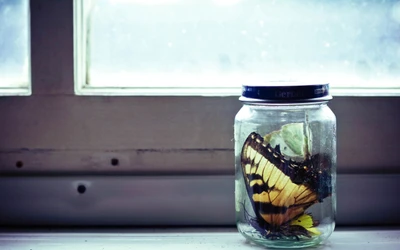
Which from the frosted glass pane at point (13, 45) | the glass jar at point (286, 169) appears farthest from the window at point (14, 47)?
the glass jar at point (286, 169)

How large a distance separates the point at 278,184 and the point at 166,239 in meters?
0.17

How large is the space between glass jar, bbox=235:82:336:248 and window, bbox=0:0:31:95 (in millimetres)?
337

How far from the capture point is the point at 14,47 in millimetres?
876

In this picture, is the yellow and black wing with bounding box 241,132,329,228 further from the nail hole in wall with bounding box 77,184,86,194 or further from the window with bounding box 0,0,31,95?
the window with bounding box 0,0,31,95

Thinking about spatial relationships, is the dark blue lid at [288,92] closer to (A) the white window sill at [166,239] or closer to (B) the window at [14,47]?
(A) the white window sill at [166,239]

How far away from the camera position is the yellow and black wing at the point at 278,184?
0.73 m

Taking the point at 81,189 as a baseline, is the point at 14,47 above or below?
above

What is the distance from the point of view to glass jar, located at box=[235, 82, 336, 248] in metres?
0.72

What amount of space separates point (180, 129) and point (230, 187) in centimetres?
11

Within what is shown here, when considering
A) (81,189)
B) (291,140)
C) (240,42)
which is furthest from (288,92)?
(81,189)

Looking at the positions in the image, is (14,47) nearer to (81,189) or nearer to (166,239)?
(81,189)

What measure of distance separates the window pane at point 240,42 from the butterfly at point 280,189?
0.18 m

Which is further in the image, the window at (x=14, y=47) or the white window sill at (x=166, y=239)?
the window at (x=14, y=47)

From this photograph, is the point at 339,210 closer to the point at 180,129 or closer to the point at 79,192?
the point at 180,129
